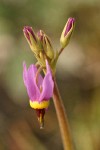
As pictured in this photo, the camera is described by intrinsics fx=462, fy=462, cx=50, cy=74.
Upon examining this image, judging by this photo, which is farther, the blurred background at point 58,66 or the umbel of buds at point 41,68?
the blurred background at point 58,66

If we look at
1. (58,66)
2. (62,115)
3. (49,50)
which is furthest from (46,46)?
(58,66)

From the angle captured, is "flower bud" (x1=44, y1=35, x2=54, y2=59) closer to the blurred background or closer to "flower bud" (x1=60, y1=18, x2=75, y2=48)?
"flower bud" (x1=60, y1=18, x2=75, y2=48)

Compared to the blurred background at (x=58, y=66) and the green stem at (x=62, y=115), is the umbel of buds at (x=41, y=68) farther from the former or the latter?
the blurred background at (x=58, y=66)

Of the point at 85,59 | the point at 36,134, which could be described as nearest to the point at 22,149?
the point at 36,134

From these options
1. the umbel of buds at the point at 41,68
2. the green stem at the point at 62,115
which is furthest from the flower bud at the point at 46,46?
the green stem at the point at 62,115

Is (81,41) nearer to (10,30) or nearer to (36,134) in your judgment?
(10,30)

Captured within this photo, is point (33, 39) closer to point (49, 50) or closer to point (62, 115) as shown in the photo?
point (49, 50)

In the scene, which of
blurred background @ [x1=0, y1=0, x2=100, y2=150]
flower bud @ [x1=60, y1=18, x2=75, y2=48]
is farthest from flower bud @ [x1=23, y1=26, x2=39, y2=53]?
blurred background @ [x1=0, y1=0, x2=100, y2=150]

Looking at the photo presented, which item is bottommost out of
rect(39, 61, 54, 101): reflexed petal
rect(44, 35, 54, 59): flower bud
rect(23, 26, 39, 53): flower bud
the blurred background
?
the blurred background

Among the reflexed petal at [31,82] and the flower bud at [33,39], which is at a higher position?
the flower bud at [33,39]
